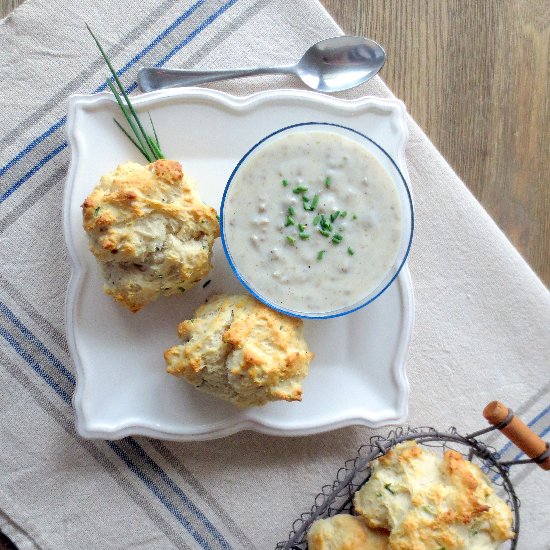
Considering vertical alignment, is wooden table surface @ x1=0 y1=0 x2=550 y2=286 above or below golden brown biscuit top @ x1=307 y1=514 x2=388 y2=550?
above

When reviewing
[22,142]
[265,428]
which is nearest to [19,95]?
[22,142]

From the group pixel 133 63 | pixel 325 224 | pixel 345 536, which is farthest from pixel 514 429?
pixel 133 63

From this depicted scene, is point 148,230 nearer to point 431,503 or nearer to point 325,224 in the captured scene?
point 325,224

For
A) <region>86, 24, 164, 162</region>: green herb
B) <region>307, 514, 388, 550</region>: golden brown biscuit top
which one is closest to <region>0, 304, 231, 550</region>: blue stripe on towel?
<region>307, 514, 388, 550</region>: golden brown biscuit top

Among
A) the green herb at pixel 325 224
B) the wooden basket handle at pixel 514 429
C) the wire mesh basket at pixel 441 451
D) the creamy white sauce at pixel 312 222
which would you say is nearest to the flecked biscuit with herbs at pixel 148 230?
the creamy white sauce at pixel 312 222

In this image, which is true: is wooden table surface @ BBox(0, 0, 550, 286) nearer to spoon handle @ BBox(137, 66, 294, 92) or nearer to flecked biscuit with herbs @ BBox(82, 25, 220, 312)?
spoon handle @ BBox(137, 66, 294, 92)

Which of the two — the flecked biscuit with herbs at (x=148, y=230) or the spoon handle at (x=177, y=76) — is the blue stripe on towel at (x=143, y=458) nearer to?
the flecked biscuit with herbs at (x=148, y=230)
